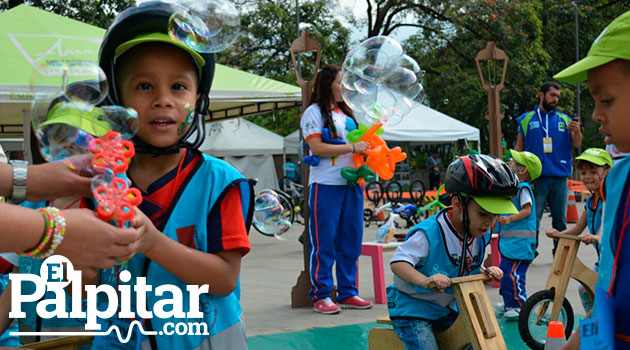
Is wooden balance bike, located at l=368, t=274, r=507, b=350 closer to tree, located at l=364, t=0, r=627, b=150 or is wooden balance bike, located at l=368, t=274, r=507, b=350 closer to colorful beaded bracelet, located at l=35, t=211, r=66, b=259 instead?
colorful beaded bracelet, located at l=35, t=211, r=66, b=259

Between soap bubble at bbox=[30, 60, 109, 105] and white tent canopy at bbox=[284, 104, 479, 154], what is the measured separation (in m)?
16.7

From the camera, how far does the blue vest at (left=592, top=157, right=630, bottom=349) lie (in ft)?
6.06

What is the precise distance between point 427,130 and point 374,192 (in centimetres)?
237

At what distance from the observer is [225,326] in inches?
82.4

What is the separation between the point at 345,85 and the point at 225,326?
4455 mm

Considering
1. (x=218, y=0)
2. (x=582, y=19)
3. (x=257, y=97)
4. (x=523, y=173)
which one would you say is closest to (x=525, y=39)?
(x=582, y=19)

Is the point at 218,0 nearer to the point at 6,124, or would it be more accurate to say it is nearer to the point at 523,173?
the point at 523,173

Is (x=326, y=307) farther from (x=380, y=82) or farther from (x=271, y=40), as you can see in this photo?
(x=271, y=40)

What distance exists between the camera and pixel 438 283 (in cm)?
329

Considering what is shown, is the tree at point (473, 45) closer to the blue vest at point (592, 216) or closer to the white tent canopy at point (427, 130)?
the white tent canopy at point (427, 130)

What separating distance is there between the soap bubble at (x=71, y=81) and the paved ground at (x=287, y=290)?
404 cm

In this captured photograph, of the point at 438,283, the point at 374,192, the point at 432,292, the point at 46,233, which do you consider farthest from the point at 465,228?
the point at 374,192

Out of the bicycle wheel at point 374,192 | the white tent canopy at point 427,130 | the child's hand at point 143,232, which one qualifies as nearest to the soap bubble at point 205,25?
the child's hand at point 143,232

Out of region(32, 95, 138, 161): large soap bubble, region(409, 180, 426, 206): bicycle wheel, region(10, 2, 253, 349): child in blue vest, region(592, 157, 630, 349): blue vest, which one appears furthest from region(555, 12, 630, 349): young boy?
region(409, 180, 426, 206): bicycle wheel
